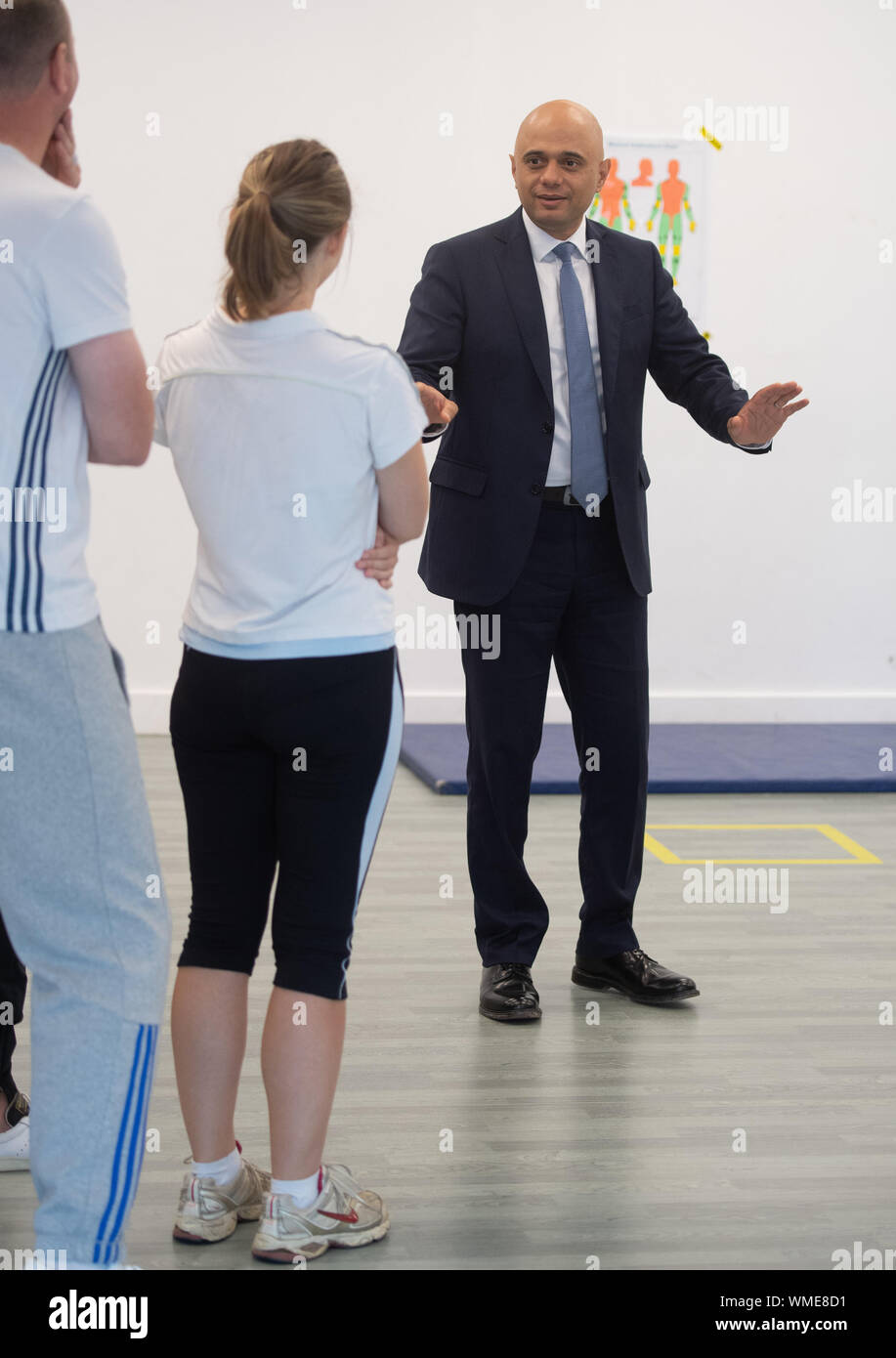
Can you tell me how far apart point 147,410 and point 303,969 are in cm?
70

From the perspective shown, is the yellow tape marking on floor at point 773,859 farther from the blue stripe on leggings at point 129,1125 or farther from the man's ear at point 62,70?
the man's ear at point 62,70

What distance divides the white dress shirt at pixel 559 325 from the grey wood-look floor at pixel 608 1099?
3.49ft

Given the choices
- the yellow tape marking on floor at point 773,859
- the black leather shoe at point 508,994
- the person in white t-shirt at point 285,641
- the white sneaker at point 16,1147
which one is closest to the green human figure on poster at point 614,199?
the yellow tape marking on floor at point 773,859

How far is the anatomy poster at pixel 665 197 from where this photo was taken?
6090 millimetres

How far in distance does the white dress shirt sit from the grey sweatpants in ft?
4.82

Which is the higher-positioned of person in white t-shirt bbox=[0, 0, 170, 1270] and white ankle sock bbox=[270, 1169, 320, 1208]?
person in white t-shirt bbox=[0, 0, 170, 1270]

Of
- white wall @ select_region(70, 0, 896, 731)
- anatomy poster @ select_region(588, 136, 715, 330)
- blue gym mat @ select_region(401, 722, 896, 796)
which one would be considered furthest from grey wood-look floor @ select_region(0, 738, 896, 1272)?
anatomy poster @ select_region(588, 136, 715, 330)

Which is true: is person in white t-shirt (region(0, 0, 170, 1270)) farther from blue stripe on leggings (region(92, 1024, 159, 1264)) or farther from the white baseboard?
the white baseboard

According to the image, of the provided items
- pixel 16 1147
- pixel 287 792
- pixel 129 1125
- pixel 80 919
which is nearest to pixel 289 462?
pixel 287 792

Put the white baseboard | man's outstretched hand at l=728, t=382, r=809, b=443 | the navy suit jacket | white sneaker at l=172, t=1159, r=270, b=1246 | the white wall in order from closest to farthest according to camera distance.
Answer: white sneaker at l=172, t=1159, r=270, b=1246
man's outstretched hand at l=728, t=382, r=809, b=443
the navy suit jacket
the white wall
the white baseboard

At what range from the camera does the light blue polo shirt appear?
1.81 metres

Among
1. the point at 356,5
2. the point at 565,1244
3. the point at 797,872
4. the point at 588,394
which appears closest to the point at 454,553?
the point at 588,394

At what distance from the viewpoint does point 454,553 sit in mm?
3006

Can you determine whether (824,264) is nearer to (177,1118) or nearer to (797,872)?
(797,872)
